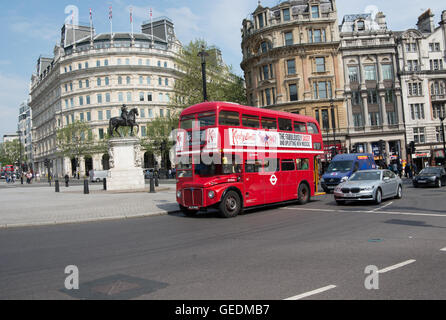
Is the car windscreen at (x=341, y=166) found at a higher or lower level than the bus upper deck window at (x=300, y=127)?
lower

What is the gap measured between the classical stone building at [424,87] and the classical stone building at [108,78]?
4138cm

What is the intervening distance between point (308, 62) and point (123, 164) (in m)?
30.9

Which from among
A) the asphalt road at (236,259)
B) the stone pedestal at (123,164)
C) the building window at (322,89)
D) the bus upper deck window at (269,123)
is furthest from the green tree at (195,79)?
the asphalt road at (236,259)

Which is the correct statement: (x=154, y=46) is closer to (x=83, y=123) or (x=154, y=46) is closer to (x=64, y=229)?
(x=83, y=123)

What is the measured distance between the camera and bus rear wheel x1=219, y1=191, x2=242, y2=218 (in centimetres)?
1361

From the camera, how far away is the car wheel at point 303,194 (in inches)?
683

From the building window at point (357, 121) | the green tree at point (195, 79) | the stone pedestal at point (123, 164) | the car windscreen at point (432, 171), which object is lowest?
the car windscreen at point (432, 171)

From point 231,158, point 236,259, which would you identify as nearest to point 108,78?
point 231,158

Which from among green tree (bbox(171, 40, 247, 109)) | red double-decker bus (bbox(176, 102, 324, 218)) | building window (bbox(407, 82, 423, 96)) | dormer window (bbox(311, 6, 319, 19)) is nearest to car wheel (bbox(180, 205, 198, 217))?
red double-decker bus (bbox(176, 102, 324, 218))

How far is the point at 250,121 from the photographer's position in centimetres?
1471

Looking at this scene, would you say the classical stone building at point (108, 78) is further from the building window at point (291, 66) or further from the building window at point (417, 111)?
the building window at point (417, 111)

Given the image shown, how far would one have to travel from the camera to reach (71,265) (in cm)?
693

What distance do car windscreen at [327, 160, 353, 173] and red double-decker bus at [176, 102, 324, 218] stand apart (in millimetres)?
8730

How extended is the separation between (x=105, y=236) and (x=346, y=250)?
6265 mm
